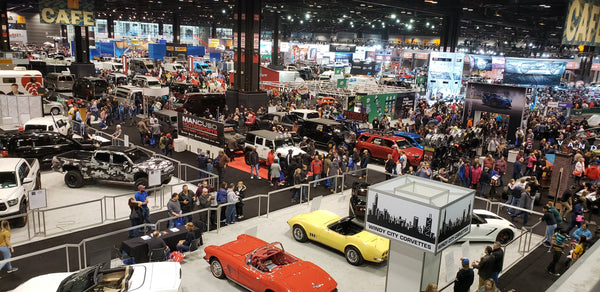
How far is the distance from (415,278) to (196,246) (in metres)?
5.88

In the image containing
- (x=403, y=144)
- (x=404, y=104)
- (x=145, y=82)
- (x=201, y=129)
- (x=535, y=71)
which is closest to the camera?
(x=201, y=129)

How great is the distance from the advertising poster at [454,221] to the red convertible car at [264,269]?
266cm

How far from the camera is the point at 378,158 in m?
22.4

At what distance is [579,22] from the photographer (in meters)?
14.1

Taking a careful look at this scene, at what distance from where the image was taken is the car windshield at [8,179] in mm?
12877

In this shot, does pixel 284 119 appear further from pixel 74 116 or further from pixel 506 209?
pixel 506 209

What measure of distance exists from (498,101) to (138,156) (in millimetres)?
21591

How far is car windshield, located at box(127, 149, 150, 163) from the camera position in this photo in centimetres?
1637

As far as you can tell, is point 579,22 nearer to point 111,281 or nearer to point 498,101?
point 498,101

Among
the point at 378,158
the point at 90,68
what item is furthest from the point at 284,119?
the point at 90,68

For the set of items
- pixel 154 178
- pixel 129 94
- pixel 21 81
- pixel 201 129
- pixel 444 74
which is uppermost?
pixel 444 74

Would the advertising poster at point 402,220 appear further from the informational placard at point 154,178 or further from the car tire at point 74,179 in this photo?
the car tire at point 74,179

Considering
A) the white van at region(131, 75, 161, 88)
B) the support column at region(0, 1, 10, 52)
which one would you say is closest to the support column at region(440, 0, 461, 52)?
the white van at region(131, 75, 161, 88)

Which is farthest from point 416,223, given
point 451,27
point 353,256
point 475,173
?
point 451,27
